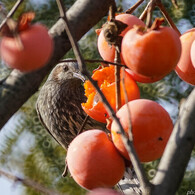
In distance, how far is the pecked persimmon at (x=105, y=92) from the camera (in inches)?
42.9

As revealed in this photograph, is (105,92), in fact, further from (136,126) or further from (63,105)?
(63,105)

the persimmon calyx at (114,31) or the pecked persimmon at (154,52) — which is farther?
the persimmon calyx at (114,31)

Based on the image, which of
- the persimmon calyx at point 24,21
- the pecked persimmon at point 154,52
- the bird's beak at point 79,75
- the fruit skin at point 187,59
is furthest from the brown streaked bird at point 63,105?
the persimmon calyx at point 24,21

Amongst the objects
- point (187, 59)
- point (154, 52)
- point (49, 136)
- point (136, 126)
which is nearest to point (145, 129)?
point (136, 126)

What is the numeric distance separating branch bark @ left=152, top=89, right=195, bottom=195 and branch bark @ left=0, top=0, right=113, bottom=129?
11.5 inches

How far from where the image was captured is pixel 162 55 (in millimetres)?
880

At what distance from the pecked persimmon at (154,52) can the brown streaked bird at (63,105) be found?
209 cm

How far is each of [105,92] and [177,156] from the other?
1.26ft

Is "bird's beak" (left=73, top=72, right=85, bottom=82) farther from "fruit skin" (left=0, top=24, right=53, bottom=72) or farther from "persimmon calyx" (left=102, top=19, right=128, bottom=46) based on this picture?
"fruit skin" (left=0, top=24, right=53, bottom=72)

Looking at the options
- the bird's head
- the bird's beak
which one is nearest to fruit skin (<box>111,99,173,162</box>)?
the bird's beak

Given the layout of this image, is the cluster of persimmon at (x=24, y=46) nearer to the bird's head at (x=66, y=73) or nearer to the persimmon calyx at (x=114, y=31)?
the persimmon calyx at (x=114, y=31)

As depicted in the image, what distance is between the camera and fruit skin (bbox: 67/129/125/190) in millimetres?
966

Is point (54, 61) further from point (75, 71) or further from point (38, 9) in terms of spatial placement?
point (75, 71)

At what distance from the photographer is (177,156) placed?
2.57 ft
